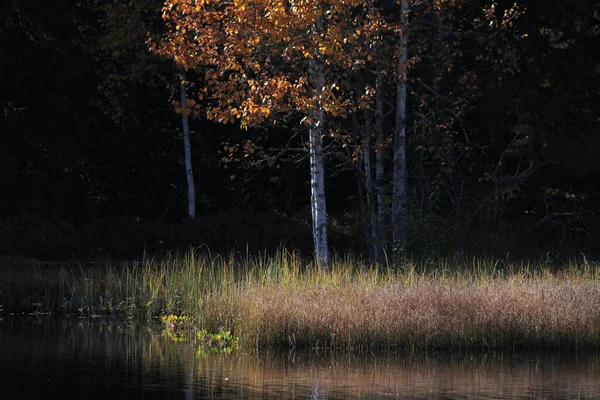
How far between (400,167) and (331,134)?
1.84 metres

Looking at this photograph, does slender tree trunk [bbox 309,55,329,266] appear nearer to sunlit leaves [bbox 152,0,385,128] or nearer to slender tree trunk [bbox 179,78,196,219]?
sunlit leaves [bbox 152,0,385,128]

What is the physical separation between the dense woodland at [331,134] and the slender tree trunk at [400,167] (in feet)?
0.32

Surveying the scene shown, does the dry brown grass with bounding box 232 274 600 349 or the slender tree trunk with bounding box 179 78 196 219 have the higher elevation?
the slender tree trunk with bounding box 179 78 196 219

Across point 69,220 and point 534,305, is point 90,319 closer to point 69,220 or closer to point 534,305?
point 534,305

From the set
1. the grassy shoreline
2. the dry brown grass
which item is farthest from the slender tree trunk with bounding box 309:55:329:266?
the dry brown grass

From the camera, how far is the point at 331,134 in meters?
17.5

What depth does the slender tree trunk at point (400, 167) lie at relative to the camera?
17.5m

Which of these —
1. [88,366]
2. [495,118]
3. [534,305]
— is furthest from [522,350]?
[495,118]

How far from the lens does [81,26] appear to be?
971 inches

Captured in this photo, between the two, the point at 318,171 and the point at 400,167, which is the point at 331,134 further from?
the point at 400,167

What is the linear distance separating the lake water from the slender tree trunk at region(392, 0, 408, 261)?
210 inches

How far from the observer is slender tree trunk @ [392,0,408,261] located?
687 inches

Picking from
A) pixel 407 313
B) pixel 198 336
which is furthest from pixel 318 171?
pixel 407 313

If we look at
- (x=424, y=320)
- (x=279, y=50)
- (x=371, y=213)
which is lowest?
(x=424, y=320)
